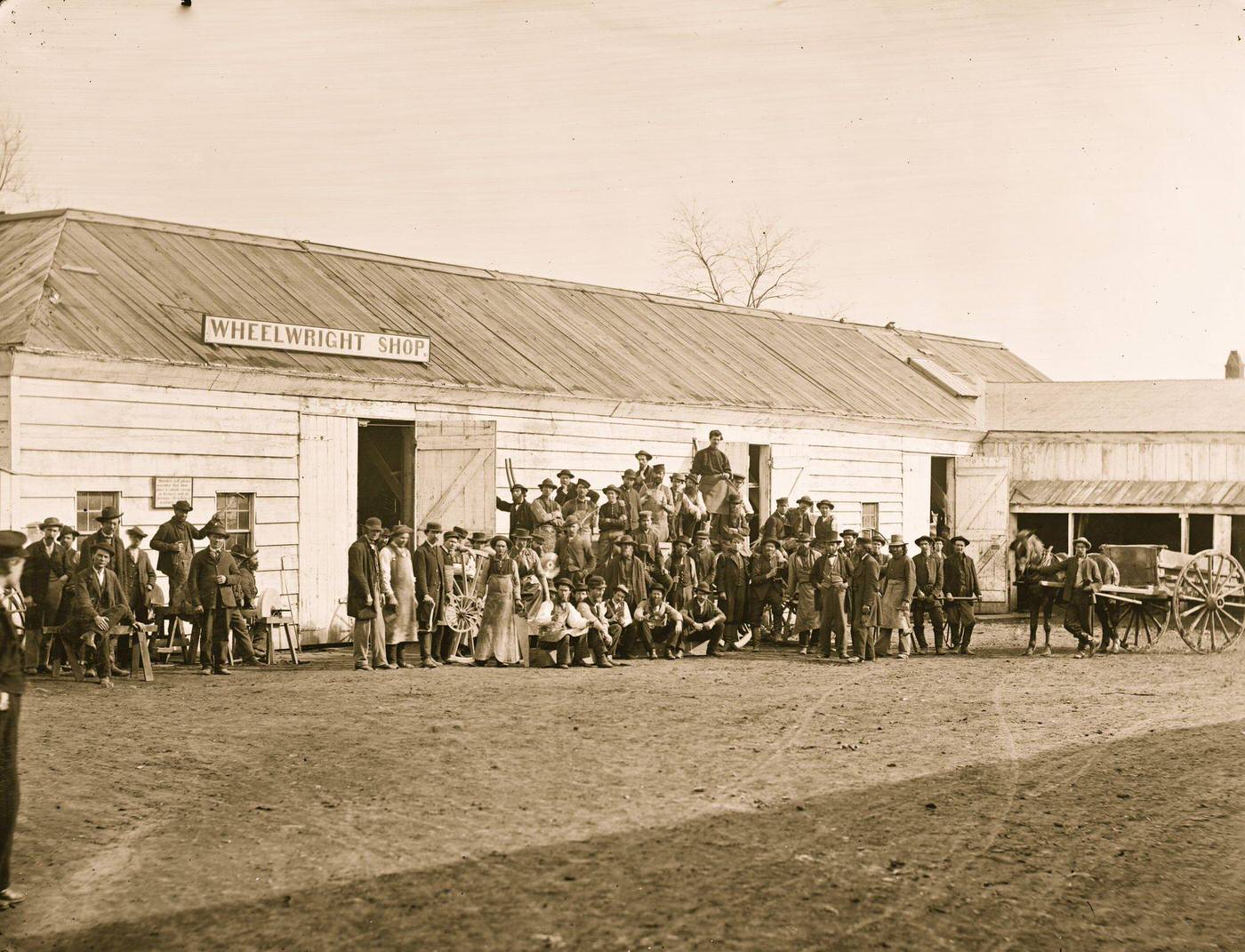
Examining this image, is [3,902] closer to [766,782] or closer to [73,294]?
[766,782]

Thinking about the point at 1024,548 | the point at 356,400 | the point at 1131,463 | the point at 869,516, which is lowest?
the point at 1024,548

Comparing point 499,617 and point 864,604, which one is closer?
point 499,617

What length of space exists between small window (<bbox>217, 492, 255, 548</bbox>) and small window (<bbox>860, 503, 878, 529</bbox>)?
45.1 feet

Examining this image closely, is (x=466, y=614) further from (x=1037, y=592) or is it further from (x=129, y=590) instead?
(x=1037, y=592)

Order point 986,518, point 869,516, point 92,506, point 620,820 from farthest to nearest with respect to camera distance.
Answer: point 986,518, point 869,516, point 92,506, point 620,820

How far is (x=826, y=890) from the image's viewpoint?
727 cm

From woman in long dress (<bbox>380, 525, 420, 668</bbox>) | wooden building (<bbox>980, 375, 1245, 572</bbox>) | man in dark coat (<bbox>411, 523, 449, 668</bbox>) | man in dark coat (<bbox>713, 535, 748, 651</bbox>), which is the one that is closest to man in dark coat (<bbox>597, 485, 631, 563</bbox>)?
man in dark coat (<bbox>713, 535, 748, 651</bbox>)

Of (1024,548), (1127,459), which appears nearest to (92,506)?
(1024,548)

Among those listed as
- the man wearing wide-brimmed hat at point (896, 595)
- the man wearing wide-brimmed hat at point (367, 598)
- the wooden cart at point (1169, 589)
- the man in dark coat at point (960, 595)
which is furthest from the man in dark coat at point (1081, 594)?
the man wearing wide-brimmed hat at point (367, 598)

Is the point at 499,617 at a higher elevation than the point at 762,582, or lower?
lower

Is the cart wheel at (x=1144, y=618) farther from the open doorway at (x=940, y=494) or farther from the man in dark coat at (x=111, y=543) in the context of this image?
the man in dark coat at (x=111, y=543)

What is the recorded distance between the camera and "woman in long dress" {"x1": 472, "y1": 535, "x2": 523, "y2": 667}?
17.6m

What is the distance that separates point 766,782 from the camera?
10086 mm

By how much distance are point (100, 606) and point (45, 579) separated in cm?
86
